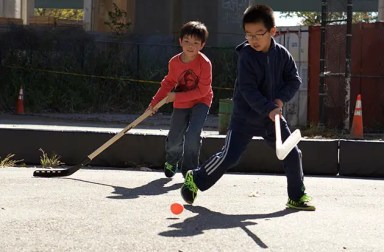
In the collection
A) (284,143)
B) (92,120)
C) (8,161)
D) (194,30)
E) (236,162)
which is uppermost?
(194,30)

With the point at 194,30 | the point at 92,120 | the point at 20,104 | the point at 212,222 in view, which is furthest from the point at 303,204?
the point at 20,104

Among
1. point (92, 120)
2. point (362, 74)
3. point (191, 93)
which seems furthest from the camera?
point (92, 120)

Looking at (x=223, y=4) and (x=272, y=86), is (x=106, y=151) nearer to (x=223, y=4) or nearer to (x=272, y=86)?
(x=272, y=86)

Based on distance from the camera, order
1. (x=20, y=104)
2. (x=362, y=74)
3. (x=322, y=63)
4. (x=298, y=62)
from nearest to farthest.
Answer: (x=322, y=63) → (x=362, y=74) → (x=298, y=62) → (x=20, y=104)

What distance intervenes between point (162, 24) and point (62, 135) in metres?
20.9

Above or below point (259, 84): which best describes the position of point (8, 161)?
below

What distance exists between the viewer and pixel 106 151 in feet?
28.1

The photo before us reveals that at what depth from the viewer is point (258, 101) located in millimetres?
5461

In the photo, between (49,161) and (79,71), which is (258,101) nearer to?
(49,161)

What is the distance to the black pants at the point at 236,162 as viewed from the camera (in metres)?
5.70

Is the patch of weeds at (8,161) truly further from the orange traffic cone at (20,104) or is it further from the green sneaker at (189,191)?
the orange traffic cone at (20,104)

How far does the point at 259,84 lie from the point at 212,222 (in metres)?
1.08

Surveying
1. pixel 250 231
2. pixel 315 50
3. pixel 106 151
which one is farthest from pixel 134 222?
pixel 315 50

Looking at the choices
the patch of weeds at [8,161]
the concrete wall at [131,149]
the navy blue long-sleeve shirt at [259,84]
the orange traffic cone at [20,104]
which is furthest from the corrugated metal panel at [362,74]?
the navy blue long-sleeve shirt at [259,84]
